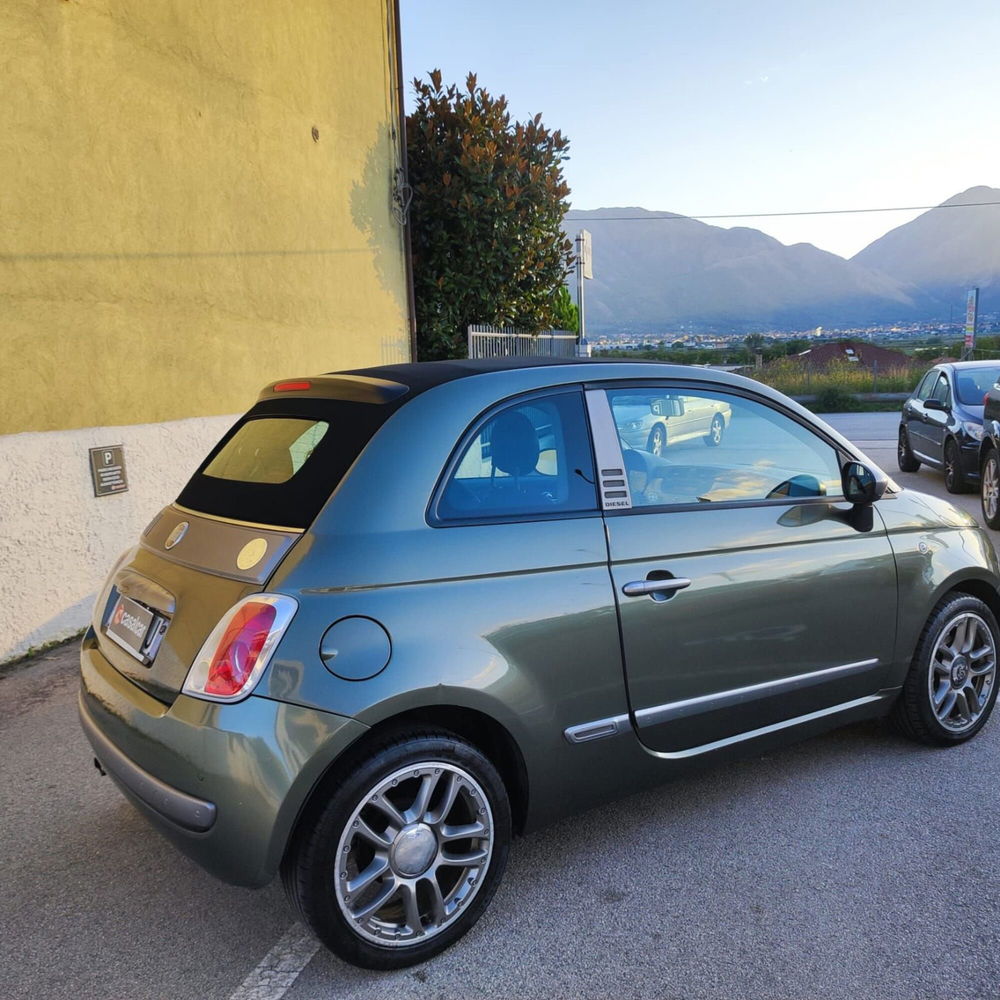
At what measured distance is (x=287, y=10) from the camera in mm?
7555

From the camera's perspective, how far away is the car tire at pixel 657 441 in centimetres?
295

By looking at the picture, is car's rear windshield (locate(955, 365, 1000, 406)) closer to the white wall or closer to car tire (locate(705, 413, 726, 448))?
car tire (locate(705, 413, 726, 448))

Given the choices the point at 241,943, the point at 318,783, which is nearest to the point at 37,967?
the point at 241,943

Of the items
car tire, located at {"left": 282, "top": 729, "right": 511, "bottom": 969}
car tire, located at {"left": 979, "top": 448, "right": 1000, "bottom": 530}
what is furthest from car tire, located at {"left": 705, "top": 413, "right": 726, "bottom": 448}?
car tire, located at {"left": 979, "top": 448, "right": 1000, "bottom": 530}

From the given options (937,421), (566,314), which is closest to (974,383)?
(937,421)

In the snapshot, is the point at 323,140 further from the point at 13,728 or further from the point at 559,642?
the point at 559,642

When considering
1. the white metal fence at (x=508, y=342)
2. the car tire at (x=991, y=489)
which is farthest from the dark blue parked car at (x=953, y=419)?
the white metal fence at (x=508, y=342)

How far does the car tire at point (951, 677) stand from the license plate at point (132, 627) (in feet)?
9.52

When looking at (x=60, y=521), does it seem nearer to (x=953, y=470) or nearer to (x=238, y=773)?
(x=238, y=773)

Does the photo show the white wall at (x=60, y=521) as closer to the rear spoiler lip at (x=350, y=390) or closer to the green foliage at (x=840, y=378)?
the rear spoiler lip at (x=350, y=390)

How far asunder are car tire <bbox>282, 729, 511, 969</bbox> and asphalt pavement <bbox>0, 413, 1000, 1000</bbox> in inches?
5.0

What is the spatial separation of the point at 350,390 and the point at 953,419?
922 centimetres

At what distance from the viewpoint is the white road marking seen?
2.28m

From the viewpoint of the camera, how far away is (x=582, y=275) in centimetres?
1958
